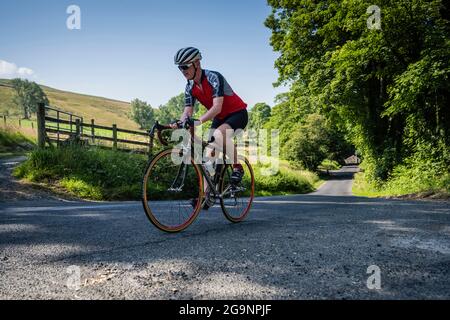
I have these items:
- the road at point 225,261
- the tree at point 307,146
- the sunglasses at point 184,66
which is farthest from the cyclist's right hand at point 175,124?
the tree at point 307,146

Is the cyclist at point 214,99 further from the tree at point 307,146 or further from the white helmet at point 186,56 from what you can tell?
the tree at point 307,146

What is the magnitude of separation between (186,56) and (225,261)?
109 inches

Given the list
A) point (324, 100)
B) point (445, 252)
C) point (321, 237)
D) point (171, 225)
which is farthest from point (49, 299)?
point (324, 100)

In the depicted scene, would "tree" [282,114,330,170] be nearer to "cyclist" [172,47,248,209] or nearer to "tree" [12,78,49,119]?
"cyclist" [172,47,248,209]

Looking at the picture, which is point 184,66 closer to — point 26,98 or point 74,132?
point 74,132

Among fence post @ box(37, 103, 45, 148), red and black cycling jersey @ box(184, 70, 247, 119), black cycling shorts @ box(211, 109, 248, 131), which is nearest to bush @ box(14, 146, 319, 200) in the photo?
fence post @ box(37, 103, 45, 148)

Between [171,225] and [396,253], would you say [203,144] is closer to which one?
[171,225]

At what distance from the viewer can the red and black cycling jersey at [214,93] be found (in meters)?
4.39

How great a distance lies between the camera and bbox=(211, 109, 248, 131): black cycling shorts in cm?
479

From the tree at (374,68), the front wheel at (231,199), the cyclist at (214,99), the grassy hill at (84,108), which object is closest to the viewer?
the cyclist at (214,99)

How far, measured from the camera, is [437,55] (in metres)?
12.9

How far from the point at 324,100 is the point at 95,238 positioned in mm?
18244

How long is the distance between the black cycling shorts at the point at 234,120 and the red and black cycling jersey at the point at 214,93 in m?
0.05
